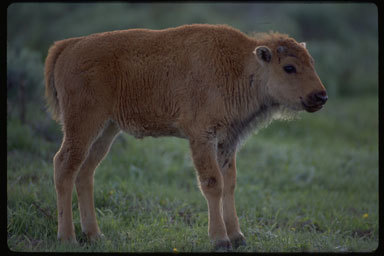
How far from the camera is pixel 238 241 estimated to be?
598 cm

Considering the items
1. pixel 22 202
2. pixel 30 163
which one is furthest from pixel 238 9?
pixel 22 202

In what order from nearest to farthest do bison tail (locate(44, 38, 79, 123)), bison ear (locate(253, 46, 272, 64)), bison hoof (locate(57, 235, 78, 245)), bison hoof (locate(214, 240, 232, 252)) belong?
bison hoof (locate(214, 240, 232, 252)) < bison hoof (locate(57, 235, 78, 245)) < bison ear (locate(253, 46, 272, 64)) < bison tail (locate(44, 38, 79, 123))

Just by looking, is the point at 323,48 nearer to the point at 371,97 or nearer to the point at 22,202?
the point at 371,97

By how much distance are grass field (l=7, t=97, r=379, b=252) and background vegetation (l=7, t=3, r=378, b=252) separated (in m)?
0.02

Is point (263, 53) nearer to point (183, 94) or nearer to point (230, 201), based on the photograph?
point (183, 94)

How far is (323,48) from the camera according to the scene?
1748cm

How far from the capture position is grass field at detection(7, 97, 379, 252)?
5.96 meters

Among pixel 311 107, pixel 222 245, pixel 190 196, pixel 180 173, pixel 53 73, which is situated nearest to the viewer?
pixel 222 245

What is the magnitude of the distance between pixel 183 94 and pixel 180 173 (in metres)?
3.89

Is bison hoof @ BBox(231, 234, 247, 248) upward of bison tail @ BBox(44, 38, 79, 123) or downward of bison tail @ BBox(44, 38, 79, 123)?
downward

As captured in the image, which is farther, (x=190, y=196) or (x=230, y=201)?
(x=190, y=196)

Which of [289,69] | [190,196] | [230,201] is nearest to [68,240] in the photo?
[230,201]

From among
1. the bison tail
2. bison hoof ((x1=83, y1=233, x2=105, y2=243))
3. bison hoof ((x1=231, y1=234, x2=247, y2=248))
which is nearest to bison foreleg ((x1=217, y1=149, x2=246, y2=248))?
bison hoof ((x1=231, y1=234, x2=247, y2=248))

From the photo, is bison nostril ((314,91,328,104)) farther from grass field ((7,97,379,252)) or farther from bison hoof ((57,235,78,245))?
bison hoof ((57,235,78,245))
